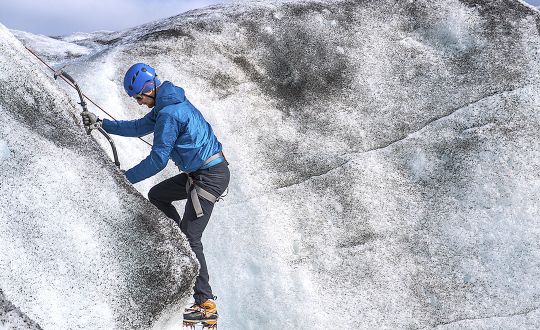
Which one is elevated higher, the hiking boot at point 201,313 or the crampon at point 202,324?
the hiking boot at point 201,313

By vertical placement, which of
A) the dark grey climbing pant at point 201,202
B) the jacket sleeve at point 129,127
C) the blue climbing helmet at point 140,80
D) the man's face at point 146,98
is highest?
the blue climbing helmet at point 140,80

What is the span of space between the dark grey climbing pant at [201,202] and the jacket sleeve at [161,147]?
76cm

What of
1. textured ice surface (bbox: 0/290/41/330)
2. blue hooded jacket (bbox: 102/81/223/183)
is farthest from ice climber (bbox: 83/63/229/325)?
textured ice surface (bbox: 0/290/41/330)

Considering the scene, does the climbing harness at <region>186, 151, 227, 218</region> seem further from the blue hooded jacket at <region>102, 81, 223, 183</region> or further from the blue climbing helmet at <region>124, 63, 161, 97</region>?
the blue climbing helmet at <region>124, 63, 161, 97</region>

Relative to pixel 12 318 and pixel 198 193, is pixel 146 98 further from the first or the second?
pixel 12 318

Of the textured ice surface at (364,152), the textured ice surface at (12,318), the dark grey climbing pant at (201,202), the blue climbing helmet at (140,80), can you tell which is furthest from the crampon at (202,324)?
the blue climbing helmet at (140,80)

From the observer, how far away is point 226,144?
11.2m

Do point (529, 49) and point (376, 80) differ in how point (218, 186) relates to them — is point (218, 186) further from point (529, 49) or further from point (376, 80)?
point (529, 49)

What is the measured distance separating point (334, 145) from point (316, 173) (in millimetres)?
840

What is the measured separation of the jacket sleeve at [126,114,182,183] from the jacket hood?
0.29 metres

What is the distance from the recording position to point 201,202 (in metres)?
8.13

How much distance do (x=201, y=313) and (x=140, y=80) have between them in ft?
11.3

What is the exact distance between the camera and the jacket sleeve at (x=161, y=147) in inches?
295

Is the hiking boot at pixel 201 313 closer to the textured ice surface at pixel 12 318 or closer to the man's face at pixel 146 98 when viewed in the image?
the textured ice surface at pixel 12 318
